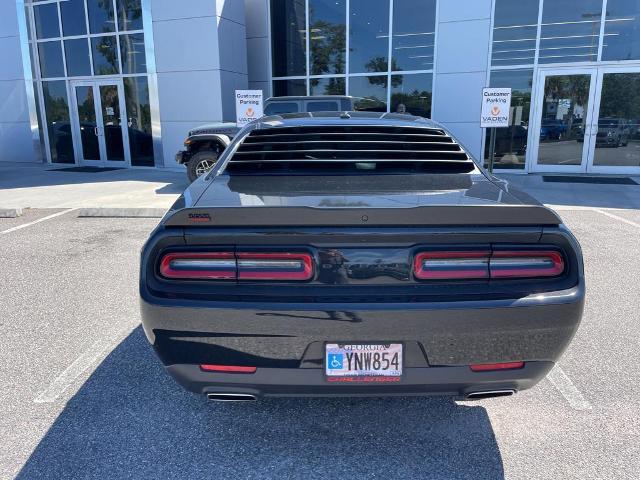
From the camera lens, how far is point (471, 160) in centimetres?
326

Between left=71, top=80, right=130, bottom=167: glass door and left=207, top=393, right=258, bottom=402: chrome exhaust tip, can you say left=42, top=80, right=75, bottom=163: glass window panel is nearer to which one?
left=71, top=80, right=130, bottom=167: glass door

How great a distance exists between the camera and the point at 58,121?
16219mm

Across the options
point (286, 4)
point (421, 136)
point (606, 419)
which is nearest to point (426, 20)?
point (286, 4)

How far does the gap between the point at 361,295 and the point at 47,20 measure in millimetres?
17529

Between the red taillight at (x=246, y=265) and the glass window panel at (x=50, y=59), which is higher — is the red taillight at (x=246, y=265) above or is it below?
below

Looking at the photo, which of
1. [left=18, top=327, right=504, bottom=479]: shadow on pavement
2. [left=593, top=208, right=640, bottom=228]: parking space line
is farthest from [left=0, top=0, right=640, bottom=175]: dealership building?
[left=18, top=327, right=504, bottom=479]: shadow on pavement

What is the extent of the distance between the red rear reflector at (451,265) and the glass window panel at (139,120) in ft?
45.2

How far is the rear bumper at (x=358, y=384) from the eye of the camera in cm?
218

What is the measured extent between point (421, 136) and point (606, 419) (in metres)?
2.06

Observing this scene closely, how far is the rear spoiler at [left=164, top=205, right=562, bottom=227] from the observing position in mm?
2129

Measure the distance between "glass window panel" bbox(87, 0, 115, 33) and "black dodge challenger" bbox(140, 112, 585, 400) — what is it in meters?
14.9

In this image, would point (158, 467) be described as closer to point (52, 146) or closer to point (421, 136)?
point (421, 136)

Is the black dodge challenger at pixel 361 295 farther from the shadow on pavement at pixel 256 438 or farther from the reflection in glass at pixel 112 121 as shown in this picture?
the reflection in glass at pixel 112 121

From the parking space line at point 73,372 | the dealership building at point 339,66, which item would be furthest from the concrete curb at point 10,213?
the dealership building at point 339,66
